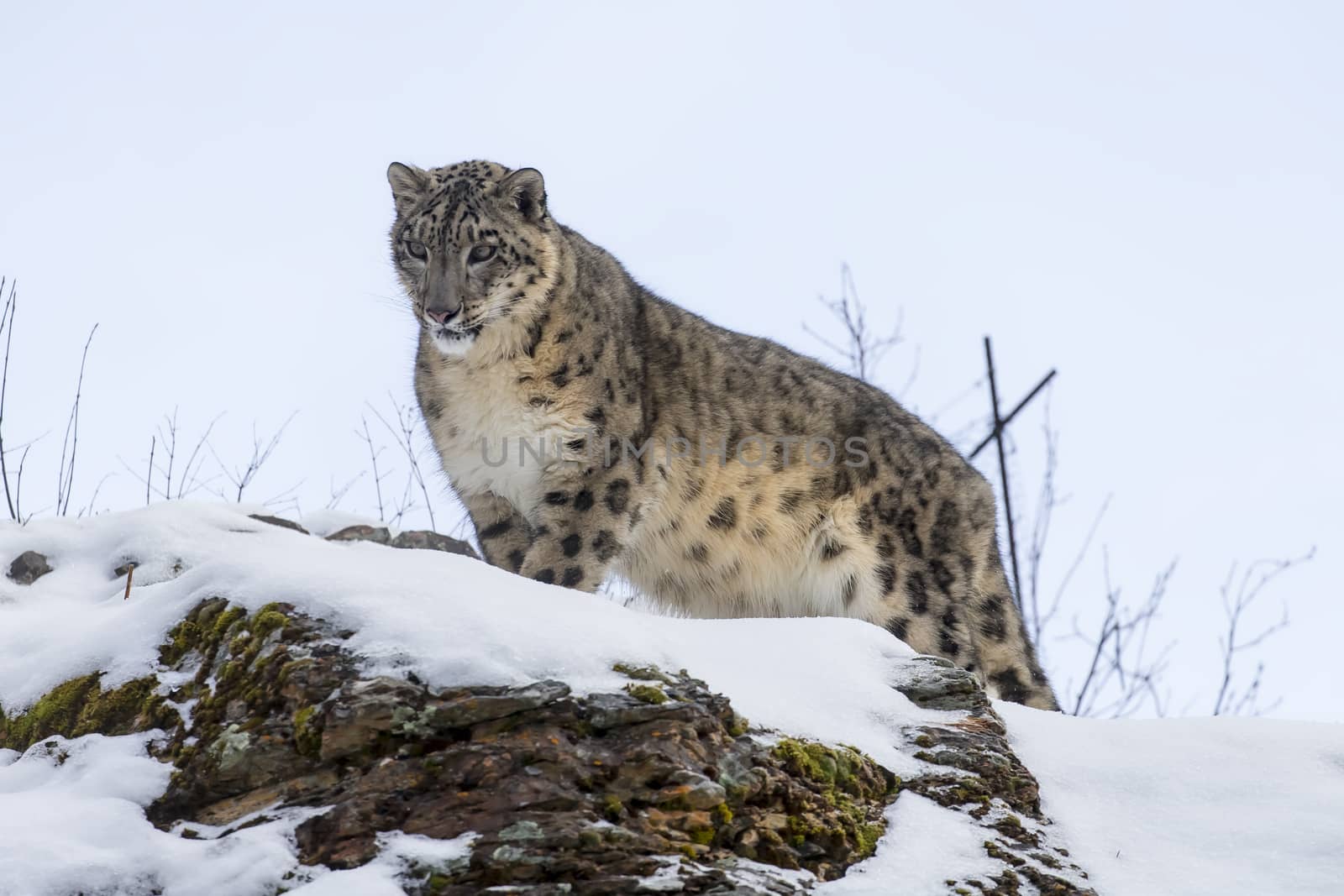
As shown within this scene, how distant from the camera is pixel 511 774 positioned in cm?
334

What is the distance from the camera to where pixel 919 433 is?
25.5 ft

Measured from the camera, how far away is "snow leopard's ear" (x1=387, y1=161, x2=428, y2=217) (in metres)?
6.92

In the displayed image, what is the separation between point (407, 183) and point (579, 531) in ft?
7.08

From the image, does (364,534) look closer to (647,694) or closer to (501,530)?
(501,530)

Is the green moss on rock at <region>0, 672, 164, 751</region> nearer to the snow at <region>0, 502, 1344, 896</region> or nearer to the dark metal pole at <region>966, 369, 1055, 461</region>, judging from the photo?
the snow at <region>0, 502, 1344, 896</region>

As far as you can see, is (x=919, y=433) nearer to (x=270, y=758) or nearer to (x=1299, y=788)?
(x=1299, y=788)

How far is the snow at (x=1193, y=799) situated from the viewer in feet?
12.6

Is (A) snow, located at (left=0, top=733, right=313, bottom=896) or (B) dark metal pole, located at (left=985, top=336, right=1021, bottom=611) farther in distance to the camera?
(B) dark metal pole, located at (left=985, top=336, right=1021, bottom=611)

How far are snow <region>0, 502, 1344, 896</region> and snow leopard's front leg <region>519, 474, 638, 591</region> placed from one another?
1.66m

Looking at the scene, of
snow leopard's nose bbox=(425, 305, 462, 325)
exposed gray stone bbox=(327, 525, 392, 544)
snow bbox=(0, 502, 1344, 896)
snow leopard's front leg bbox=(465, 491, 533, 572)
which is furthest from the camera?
exposed gray stone bbox=(327, 525, 392, 544)

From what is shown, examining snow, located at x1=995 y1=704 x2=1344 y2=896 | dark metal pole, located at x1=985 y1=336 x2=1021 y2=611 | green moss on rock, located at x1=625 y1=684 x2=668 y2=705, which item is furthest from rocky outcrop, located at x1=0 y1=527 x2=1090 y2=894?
dark metal pole, located at x1=985 y1=336 x2=1021 y2=611

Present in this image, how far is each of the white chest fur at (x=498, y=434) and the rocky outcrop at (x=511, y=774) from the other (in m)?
2.49

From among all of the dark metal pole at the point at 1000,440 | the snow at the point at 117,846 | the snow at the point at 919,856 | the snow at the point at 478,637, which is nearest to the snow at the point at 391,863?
the snow at the point at 117,846

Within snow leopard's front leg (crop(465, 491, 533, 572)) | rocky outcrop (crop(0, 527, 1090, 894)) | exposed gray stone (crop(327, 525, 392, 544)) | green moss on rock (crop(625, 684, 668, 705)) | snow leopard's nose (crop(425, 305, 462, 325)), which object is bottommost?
rocky outcrop (crop(0, 527, 1090, 894))
